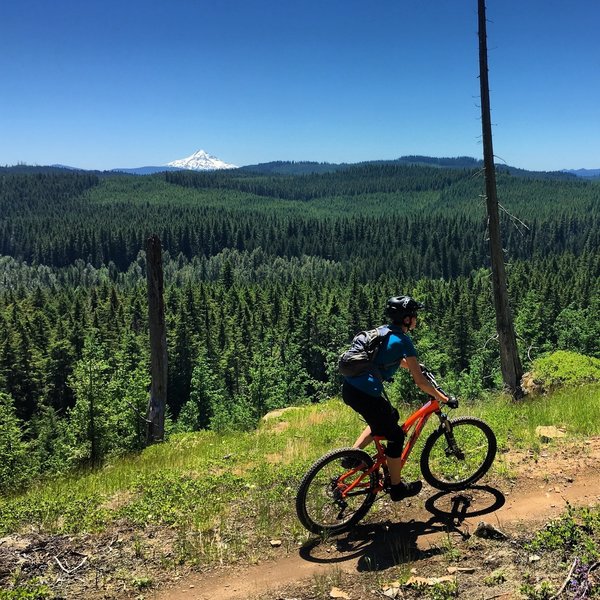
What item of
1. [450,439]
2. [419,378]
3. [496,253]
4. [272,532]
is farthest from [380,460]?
[496,253]

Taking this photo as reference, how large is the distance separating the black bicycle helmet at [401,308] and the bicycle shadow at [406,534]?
283 centimetres

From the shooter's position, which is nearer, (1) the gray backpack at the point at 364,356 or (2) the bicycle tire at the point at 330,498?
(1) the gray backpack at the point at 364,356

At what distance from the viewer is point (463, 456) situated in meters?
7.22

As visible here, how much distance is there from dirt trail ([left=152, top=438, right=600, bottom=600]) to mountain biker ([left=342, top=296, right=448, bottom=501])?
0.56 m

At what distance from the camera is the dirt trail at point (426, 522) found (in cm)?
584

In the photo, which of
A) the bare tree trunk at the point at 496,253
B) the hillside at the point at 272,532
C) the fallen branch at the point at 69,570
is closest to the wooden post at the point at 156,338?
the hillside at the point at 272,532

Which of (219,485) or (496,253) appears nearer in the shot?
(219,485)

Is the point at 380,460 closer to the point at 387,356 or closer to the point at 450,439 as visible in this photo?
the point at 450,439

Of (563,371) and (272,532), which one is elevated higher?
(563,371)

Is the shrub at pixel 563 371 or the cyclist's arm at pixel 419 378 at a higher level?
the cyclist's arm at pixel 419 378

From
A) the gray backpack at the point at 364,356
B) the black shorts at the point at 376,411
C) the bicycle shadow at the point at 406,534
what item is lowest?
the bicycle shadow at the point at 406,534

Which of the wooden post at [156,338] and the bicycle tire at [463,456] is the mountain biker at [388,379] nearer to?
the bicycle tire at [463,456]

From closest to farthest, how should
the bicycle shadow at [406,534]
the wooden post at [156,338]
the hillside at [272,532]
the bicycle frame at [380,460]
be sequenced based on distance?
the hillside at [272,532] < the bicycle shadow at [406,534] < the bicycle frame at [380,460] < the wooden post at [156,338]

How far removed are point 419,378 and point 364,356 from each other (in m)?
0.81
